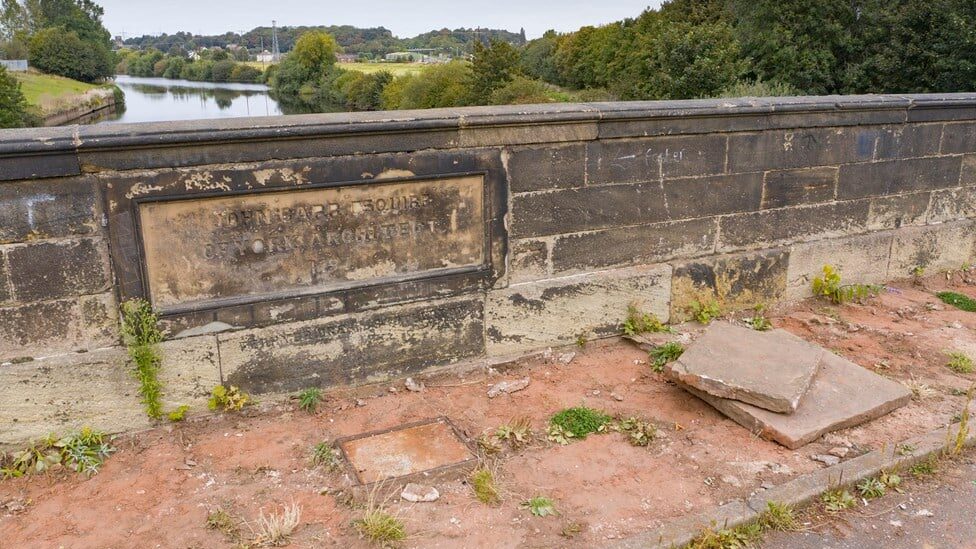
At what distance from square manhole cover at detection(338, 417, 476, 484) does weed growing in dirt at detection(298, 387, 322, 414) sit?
1.32 ft

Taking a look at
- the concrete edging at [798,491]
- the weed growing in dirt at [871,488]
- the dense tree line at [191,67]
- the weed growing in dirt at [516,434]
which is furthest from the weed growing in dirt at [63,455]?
the dense tree line at [191,67]

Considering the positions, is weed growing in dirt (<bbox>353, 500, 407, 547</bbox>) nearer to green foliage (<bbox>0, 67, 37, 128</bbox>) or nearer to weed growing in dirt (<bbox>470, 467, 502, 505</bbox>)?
weed growing in dirt (<bbox>470, 467, 502, 505</bbox>)

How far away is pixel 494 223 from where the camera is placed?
4.48 m

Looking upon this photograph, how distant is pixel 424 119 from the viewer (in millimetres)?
4090

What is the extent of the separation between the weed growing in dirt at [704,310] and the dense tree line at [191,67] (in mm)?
101007

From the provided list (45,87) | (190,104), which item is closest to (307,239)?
(190,104)

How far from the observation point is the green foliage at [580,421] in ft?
13.1

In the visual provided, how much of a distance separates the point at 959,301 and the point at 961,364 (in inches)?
57.7

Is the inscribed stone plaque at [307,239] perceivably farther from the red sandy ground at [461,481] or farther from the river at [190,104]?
the river at [190,104]

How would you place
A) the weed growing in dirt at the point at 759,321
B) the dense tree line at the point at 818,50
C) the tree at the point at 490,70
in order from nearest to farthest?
1. the weed growing in dirt at the point at 759,321
2. the dense tree line at the point at 818,50
3. the tree at the point at 490,70

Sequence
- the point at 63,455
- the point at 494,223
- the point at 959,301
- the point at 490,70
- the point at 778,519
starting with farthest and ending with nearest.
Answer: the point at 490,70, the point at 959,301, the point at 494,223, the point at 63,455, the point at 778,519

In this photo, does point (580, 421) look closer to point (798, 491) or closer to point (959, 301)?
point (798, 491)

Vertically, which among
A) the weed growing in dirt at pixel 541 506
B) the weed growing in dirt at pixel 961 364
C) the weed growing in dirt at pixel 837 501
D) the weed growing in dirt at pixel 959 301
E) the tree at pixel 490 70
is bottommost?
the weed growing in dirt at pixel 837 501

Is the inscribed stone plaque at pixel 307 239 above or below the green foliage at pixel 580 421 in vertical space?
above
